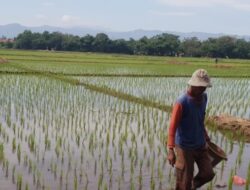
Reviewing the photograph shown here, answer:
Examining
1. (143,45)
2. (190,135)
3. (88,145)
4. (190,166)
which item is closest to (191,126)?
(190,135)

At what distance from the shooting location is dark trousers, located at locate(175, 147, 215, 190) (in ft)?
12.2

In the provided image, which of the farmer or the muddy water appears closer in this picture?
the farmer

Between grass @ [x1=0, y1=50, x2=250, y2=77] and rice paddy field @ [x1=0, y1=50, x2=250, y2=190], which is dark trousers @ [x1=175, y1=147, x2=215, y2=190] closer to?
rice paddy field @ [x1=0, y1=50, x2=250, y2=190]

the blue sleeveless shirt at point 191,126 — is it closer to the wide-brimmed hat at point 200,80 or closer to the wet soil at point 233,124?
the wide-brimmed hat at point 200,80

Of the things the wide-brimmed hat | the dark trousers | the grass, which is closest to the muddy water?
the dark trousers

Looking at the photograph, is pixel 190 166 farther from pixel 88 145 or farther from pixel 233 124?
pixel 233 124

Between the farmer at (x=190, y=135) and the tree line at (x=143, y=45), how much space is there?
44885 millimetres

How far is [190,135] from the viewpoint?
3.69 metres

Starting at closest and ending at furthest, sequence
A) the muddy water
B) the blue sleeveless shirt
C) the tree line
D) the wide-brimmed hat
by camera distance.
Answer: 1. the wide-brimmed hat
2. the blue sleeveless shirt
3. the muddy water
4. the tree line

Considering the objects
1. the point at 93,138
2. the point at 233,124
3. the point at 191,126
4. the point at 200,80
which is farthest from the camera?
the point at 233,124

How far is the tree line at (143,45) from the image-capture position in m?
48.5

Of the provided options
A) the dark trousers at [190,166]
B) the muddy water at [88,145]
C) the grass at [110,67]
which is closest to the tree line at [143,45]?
the grass at [110,67]

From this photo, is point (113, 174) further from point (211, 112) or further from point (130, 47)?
point (130, 47)

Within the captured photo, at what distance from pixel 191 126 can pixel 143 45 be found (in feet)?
151
